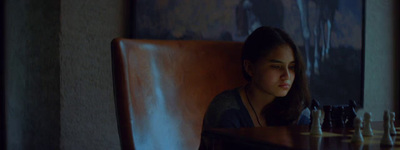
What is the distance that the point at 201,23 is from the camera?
2678 mm

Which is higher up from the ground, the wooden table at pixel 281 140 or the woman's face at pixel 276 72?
the woman's face at pixel 276 72

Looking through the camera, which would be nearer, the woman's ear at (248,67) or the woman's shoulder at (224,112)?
the woman's shoulder at (224,112)

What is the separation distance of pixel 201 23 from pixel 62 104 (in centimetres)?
97

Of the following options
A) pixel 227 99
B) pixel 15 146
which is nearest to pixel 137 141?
pixel 227 99

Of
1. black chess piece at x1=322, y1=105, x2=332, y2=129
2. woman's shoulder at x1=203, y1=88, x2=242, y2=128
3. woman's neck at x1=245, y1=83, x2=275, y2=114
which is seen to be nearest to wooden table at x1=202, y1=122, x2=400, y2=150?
black chess piece at x1=322, y1=105, x2=332, y2=129

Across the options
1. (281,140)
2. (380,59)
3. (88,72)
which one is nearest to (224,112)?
(281,140)

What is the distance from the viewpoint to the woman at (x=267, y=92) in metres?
1.63

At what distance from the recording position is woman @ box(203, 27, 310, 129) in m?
1.63

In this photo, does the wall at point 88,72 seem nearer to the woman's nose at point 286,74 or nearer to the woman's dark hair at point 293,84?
the woman's dark hair at point 293,84

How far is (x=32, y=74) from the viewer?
256cm

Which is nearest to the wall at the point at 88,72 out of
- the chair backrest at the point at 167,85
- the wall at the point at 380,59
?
the chair backrest at the point at 167,85

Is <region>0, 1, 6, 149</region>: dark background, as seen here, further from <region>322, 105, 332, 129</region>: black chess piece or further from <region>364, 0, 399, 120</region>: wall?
<region>364, 0, 399, 120</region>: wall

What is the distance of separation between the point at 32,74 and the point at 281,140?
6.21ft

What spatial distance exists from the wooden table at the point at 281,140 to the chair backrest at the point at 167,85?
446 mm
